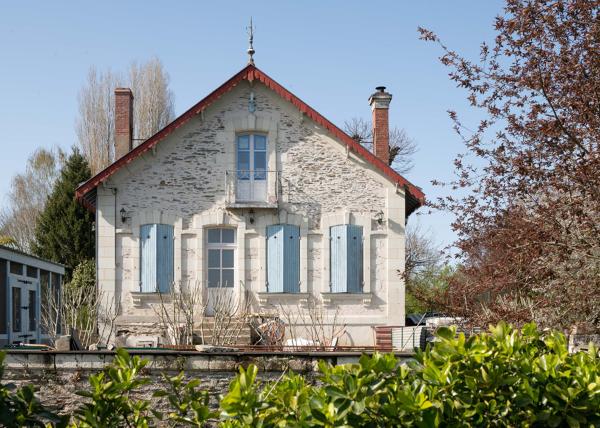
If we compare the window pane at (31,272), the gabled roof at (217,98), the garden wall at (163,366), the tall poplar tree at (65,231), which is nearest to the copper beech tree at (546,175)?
the garden wall at (163,366)

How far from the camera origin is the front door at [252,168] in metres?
17.4

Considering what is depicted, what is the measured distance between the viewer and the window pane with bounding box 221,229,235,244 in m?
17.4

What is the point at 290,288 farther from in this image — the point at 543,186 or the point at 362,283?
the point at 543,186

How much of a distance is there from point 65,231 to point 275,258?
46.8 ft

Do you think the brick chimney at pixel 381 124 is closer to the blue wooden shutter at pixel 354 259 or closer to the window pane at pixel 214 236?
the blue wooden shutter at pixel 354 259

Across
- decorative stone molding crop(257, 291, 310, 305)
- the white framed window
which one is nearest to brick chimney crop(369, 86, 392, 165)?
decorative stone molding crop(257, 291, 310, 305)

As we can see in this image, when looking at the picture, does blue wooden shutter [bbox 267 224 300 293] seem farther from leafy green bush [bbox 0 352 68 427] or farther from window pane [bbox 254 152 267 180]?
leafy green bush [bbox 0 352 68 427]

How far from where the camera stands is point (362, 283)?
680 inches

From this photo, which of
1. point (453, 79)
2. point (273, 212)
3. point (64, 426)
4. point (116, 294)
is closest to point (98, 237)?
point (116, 294)

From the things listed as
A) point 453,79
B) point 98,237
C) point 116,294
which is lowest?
point 116,294

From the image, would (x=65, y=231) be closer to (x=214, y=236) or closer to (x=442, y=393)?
(x=214, y=236)

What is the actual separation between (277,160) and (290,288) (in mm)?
2855

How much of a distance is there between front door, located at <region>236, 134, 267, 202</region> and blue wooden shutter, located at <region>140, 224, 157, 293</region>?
82.9 inches

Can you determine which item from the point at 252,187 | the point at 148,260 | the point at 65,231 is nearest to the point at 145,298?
the point at 148,260
